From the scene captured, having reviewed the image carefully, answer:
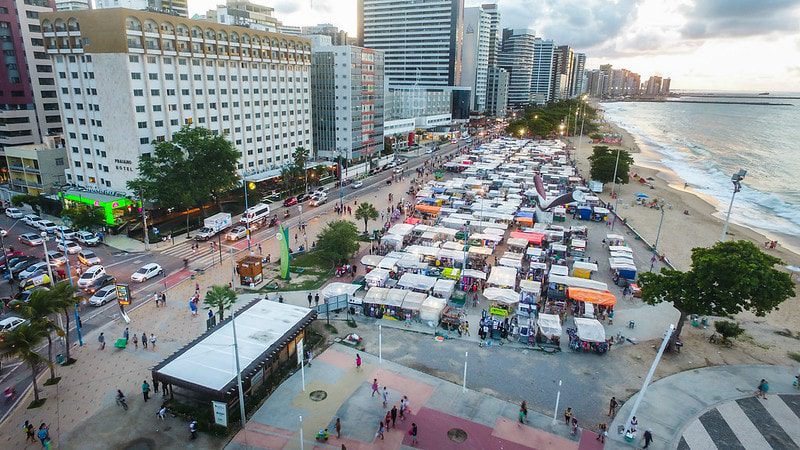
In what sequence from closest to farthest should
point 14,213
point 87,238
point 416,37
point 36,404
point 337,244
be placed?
point 36,404 < point 337,244 < point 87,238 < point 14,213 < point 416,37

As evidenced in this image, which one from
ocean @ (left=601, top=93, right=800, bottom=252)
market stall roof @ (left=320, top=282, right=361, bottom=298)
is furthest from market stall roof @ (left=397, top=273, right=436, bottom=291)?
ocean @ (left=601, top=93, right=800, bottom=252)

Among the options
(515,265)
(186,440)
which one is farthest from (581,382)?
(186,440)

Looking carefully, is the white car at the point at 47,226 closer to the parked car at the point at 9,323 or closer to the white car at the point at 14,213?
the white car at the point at 14,213

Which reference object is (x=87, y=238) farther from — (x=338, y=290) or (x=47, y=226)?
(x=338, y=290)

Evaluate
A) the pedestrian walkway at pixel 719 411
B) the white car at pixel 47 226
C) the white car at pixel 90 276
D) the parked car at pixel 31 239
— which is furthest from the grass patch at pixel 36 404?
the white car at pixel 47 226

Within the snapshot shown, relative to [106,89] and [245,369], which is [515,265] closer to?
[245,369]

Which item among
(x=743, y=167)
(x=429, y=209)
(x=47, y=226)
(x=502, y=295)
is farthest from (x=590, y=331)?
(x=743, y=167)
